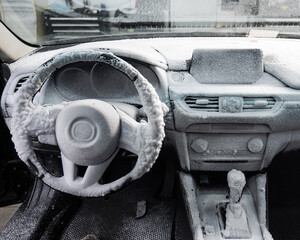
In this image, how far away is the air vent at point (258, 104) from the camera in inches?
58.9

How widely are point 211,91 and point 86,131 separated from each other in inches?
20.9

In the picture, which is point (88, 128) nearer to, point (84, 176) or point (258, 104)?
point (84, 176)

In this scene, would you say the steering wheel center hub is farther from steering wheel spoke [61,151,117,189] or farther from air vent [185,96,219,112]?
air vent [185,96,219,112]

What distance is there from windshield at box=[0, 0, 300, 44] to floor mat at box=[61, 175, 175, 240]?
870 mm

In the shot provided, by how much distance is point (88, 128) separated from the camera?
1245mm

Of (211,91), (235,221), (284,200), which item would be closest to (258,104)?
(211,91)

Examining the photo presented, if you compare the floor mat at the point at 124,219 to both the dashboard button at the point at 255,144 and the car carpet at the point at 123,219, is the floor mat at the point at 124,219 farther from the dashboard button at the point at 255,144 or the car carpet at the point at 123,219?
the dashboard button at the point at 255,144

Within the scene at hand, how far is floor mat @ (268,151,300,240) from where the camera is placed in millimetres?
1974

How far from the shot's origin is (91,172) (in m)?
1.33

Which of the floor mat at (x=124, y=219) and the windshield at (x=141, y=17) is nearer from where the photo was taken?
the windshield at (x=141, y=17)

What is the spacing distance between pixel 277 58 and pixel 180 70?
41 centimetres

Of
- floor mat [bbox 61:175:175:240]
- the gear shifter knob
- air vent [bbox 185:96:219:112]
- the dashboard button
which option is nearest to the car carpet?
floor mat [bbox 61:175:175:240]

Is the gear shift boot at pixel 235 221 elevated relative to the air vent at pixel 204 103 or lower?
lower

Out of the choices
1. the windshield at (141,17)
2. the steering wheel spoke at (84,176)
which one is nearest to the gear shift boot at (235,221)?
the steering wheel spoke at (84,176)
